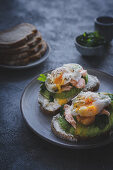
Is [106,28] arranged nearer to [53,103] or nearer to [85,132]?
[53,103]

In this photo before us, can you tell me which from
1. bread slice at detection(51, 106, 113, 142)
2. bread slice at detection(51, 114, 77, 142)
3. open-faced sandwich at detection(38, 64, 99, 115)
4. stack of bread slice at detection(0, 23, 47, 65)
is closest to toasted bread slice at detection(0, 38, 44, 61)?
stack of bread slice at detection(0, 23, 47, 65)

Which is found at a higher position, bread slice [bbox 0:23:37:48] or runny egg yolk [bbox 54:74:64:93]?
runny egg yolk [bbox 54:74:64:93]

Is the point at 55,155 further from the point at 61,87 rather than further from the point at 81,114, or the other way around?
the point at 61,87

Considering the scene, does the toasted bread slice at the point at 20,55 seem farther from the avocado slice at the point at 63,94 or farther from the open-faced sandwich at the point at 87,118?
the open-faced sandwich at the point at 87,118

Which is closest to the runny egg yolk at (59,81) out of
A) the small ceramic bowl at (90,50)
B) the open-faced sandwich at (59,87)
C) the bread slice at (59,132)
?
the open-faced sandwich at (59,87)

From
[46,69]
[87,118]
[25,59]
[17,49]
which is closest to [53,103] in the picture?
[87,118]

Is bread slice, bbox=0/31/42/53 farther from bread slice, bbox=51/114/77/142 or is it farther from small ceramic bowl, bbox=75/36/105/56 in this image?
bread slice, bbox=51/114/77/142

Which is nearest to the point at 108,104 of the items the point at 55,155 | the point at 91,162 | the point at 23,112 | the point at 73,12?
the point at 91,162
